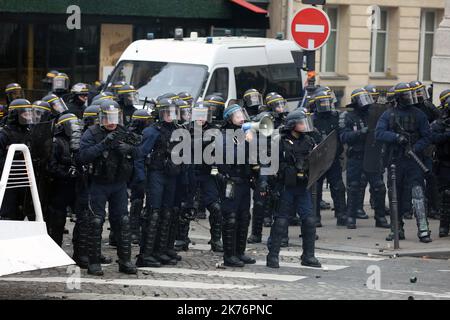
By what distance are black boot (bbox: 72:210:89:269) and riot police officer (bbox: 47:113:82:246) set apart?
283 mm

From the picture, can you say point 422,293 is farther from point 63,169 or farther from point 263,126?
point 63,169

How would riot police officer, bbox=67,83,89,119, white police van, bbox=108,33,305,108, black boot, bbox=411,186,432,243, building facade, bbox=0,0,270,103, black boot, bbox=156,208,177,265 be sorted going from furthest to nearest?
building facade, bbox=0,0,270,103 < white police van, bbox=108,33,305,108 < riot police officer, bbox=67,83,89,119 < black boot, bbox=411,186,432,243 < black boot, bbox=156,208,177,265

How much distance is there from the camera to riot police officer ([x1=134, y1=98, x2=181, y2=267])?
13297 millimetres

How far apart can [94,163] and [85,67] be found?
1640 centimetres

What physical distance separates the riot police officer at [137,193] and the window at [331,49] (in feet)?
58.6

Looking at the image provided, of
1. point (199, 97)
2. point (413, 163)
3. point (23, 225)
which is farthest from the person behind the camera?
point (199, 97)

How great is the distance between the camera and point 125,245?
1271 centimetres

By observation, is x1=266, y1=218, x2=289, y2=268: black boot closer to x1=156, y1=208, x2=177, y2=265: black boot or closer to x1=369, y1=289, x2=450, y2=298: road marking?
x1=156, y1=208, x2=177, y2=265: black boot

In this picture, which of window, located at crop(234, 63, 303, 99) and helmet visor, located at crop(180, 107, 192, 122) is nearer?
helmet visor, located at crop(180, 107, 192, 122)

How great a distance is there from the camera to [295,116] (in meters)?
13.7

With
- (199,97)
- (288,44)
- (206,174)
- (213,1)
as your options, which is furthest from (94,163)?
(213,1)

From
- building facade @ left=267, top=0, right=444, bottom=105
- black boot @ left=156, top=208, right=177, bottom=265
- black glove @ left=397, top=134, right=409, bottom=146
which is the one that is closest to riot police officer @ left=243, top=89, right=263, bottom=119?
black glove @ left=397, top=134, right=409, bottom=146

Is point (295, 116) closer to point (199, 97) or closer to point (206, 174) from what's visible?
point (206, 174)

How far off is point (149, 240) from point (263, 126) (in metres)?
1.79
